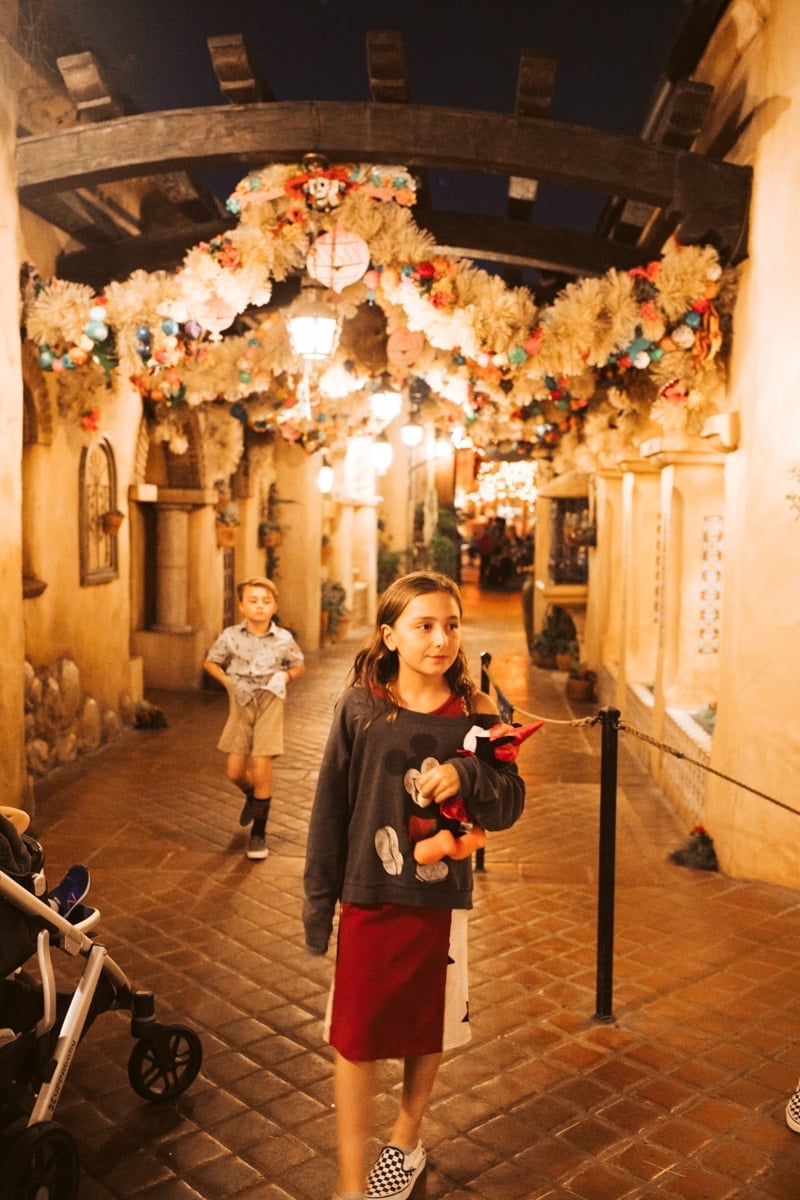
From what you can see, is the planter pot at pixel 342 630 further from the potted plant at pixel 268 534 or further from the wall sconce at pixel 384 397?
the wall sconce at pixel 384 397

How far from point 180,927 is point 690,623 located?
16.0 ft

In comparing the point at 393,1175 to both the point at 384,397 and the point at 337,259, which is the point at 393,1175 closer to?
the point at 337,259

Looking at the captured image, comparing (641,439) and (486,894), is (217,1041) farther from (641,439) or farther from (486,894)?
(641,439)

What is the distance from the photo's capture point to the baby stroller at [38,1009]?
113 inches

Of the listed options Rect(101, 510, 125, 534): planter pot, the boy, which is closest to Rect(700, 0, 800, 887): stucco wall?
the boy

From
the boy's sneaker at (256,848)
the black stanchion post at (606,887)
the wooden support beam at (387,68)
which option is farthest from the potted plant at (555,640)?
the black stanchion post at (606,887)

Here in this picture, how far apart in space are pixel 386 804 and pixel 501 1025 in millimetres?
1966

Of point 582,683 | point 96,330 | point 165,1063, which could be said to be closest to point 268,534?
point 582,683

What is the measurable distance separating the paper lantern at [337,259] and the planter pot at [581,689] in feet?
24.2

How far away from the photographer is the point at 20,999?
3.09 metres

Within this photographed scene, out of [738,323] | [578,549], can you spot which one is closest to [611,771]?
[738,323]

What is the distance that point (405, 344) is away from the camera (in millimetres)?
8891

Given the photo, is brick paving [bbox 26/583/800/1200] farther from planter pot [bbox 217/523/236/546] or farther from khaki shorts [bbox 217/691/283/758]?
planter pot [bbox 217/523/236/546]

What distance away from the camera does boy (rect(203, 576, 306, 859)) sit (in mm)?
6578
